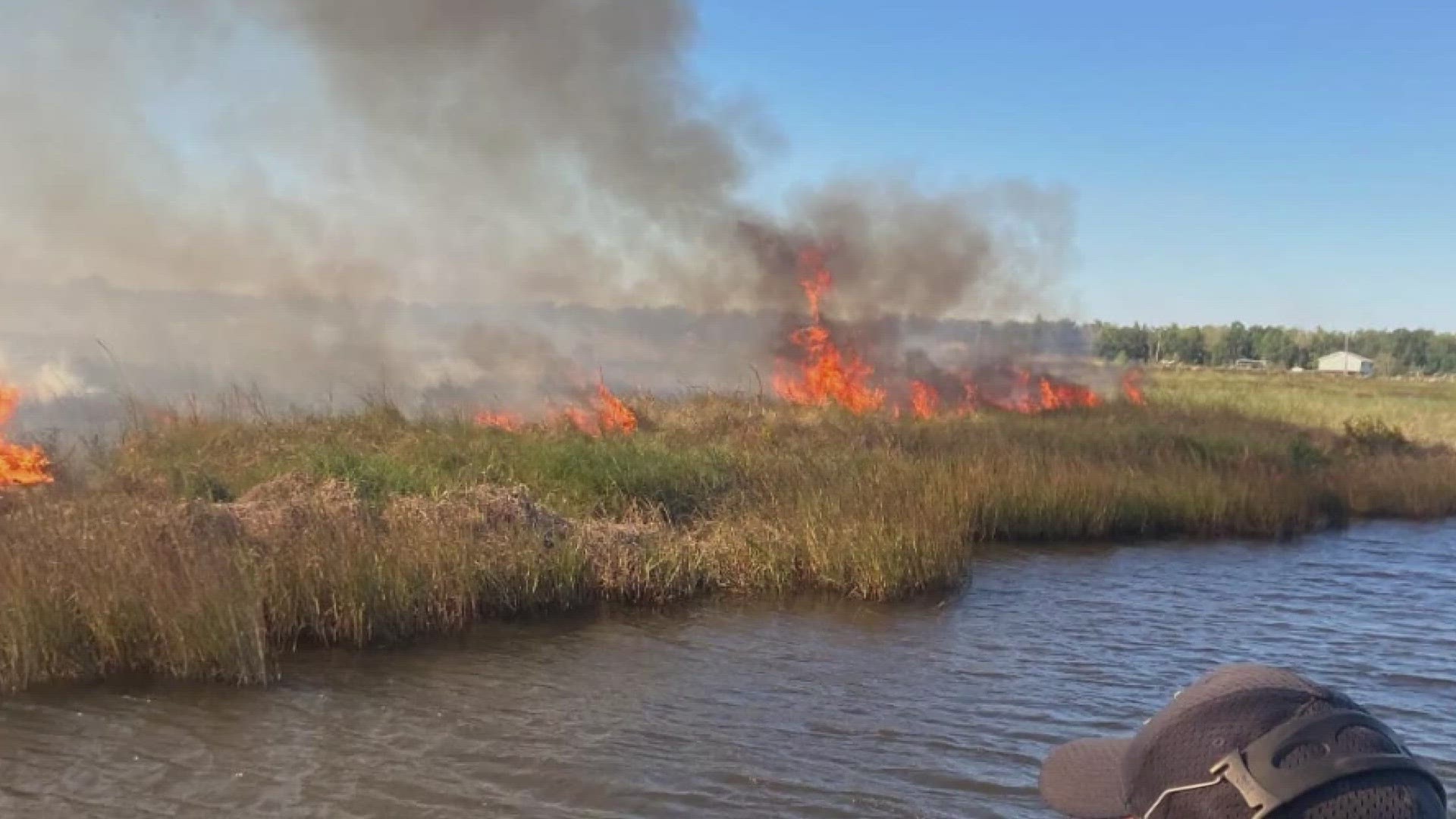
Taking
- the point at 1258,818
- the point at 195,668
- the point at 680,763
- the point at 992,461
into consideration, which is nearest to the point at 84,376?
the point at 195,668

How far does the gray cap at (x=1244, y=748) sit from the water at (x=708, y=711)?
5.23 m

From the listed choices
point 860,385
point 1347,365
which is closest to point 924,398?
point 860,385

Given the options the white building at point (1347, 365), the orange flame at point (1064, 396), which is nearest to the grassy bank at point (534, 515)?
the orange flame at point (1064, 396)

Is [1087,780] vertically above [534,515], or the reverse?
[1087,780]

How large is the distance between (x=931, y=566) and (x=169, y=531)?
756 cm

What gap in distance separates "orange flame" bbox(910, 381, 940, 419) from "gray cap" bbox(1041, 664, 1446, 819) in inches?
1015

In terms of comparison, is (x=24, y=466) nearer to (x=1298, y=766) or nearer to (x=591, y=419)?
(x=591, y=419)

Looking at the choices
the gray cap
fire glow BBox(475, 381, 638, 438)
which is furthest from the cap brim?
fire glow BBox(475, 381, 638, 438)

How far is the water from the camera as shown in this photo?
646 cm

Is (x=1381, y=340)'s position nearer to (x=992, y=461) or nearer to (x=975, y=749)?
(x=992, y=461)

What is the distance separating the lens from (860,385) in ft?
96.8

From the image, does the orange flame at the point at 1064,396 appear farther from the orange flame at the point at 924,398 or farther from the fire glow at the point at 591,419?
the fire glow at the point at 591,419

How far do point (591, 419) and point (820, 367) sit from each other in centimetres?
1070

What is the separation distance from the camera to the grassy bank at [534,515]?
8102 mm
